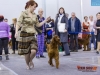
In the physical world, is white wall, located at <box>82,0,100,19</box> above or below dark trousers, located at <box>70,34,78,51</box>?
above

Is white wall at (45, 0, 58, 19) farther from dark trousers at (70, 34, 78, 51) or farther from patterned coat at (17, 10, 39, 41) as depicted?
patterned coat at (17, 10, 39, 41)

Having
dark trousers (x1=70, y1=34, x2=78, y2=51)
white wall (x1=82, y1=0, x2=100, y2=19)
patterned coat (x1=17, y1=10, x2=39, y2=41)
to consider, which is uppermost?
white wall (x1=82, y1=0, x2=100, y2=19)

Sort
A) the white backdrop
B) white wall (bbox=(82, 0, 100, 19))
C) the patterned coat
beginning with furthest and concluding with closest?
white wall (bbox=(82, 0, 100, 19)) < the white backdrop < the patterned coat

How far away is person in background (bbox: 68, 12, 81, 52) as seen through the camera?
1548 centimetres

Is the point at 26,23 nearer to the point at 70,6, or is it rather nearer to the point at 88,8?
the point at 70,6

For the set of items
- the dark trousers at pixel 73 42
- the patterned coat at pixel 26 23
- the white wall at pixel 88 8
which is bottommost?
the dark trousers at pixel 73 42

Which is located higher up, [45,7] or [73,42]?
[45,7]

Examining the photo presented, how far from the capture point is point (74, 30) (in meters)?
15.5

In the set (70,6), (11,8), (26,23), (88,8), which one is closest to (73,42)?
(70,6)

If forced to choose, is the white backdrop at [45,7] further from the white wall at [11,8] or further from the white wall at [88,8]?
the white wall at [88,8]

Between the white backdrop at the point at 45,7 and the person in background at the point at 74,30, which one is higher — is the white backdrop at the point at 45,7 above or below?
above

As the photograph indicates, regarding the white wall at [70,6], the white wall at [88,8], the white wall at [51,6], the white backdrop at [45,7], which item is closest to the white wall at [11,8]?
the white backdrop at [45,7]

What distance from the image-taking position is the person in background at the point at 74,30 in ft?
50.8

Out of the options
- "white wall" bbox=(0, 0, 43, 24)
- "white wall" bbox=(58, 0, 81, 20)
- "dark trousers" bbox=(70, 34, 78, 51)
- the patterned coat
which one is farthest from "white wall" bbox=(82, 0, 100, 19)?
the patterned coat
